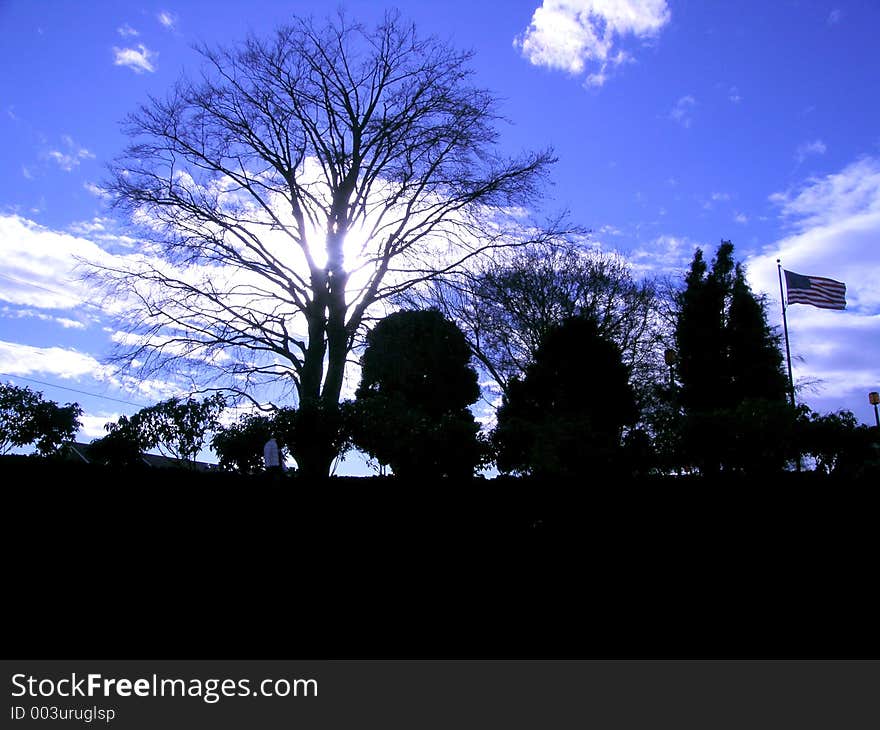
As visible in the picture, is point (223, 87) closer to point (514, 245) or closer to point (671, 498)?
point (514, 245)

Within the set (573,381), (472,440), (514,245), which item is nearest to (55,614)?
(472,440)

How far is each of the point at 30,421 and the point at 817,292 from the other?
28.2m

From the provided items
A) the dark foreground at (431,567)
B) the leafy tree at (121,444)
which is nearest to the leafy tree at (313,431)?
the leafy tree at (121,444)

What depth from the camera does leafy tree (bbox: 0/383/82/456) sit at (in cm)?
1677

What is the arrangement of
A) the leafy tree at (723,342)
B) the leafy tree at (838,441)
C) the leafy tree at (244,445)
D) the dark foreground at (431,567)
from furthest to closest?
the leafy tree at (723,342) → the leafy tree at (838,441) → the leafy tree at (244,445) → the dark foreground at (431,567)

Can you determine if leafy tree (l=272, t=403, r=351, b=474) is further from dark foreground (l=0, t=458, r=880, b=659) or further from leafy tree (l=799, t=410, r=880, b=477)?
leafy tree (l=799, t=410, r=880, b=477)

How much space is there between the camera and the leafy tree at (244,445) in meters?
15.1

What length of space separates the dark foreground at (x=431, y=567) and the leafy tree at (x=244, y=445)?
20.3 feet

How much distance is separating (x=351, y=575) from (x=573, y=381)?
52.6 feet

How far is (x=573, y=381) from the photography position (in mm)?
23297

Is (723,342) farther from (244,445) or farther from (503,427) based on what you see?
(244,445)

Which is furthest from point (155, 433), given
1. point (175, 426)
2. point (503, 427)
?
point (503, 427)

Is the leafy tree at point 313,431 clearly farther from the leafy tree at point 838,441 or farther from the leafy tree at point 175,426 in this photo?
the leafy tree at point 838,441

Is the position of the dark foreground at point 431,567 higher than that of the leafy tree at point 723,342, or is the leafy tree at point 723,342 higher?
the leafy tree at point 723,342
